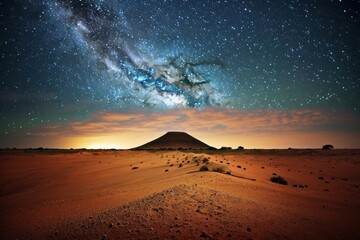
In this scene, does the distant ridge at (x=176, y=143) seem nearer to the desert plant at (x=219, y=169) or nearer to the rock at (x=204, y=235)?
the desert plant at (x=219, y=169)

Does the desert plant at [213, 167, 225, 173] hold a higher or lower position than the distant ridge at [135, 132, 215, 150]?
lower

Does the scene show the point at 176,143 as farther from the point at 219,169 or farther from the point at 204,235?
the point at 204,235

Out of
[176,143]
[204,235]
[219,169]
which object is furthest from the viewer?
[176,143]

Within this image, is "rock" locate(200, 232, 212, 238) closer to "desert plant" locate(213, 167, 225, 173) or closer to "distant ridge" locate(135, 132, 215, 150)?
"desert plant" locate(213, 167, 225, 173)

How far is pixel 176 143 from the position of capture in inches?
4857

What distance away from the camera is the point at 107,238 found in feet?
16.5

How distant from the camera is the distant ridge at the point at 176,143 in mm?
117050

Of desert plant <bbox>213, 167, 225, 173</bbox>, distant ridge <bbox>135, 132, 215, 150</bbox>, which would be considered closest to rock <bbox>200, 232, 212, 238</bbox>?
desert plant <bbox>213, 167, 225, 173</bbox>

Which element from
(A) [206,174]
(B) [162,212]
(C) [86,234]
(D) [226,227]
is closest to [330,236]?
(D) [226,227]

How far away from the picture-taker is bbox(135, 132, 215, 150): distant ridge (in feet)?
384

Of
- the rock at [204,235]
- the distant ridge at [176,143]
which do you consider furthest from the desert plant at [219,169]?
the distant ridge at [176,143]

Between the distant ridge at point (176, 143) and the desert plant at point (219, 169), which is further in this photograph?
the distant ridge at point (176, 143)

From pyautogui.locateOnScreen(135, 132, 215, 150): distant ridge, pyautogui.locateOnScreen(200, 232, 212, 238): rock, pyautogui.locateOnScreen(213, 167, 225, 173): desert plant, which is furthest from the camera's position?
pyautogui.locateOnScreen(135, 132, 215, 150): distant ridge

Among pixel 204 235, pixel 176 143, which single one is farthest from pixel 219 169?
pixel 176 143
